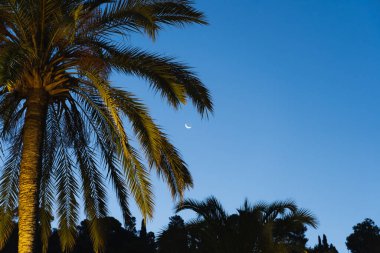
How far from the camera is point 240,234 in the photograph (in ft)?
53.5

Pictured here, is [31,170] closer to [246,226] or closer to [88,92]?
[88,92]

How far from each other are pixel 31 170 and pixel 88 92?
222 cm

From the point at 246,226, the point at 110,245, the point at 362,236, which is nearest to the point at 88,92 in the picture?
the point at 246,226

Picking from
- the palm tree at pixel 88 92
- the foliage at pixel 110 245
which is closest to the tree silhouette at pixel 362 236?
the foliage at pixel 110 245

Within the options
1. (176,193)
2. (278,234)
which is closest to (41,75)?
(176,193)

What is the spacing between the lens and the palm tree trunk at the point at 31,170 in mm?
9914

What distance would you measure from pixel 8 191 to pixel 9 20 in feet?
15.6

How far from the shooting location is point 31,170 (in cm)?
1021

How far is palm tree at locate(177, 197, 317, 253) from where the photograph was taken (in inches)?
638

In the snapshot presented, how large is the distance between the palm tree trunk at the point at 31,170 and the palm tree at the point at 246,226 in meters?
6.72

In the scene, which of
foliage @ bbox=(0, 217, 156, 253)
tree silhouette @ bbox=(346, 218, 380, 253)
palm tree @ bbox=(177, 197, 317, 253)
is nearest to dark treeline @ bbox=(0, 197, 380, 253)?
palm tree @ bbox=(177, 197, 317, 253)

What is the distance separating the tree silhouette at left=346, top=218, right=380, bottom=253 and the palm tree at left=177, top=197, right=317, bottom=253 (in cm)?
6173

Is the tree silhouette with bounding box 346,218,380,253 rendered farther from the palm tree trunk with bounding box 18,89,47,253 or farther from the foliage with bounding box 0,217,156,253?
the palm tree trunk with bounding box 18,89,47,253

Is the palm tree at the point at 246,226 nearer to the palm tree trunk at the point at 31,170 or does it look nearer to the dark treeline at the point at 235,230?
the dark treeline at the point at 235,230
